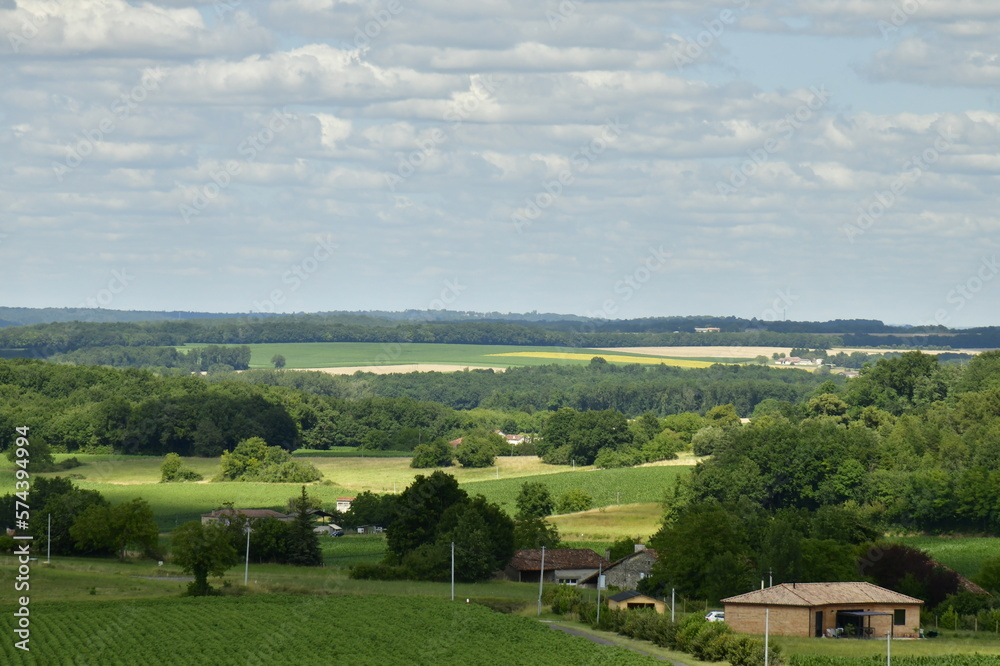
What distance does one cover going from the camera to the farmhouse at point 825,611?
56.5m

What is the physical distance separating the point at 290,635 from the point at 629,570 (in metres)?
25.5

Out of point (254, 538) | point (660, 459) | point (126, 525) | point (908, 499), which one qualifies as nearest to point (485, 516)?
point (254, 538)

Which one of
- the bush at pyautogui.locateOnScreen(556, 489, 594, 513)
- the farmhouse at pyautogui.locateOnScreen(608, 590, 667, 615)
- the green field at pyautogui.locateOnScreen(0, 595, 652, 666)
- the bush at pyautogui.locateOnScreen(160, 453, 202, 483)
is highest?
the green field at pyautogui.locateOnScreen(0, 595, 652, 666)

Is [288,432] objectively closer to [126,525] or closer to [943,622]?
[126,525]

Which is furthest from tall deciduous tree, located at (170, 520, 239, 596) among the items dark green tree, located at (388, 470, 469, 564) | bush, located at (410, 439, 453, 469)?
bush, located at (410, 439, 453, 469)

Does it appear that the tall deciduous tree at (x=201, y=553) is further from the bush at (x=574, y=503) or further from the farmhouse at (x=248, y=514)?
the bush at (x=574, y=503)

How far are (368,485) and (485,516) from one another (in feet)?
151

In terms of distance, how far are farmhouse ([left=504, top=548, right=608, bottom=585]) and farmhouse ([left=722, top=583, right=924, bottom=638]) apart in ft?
56.7

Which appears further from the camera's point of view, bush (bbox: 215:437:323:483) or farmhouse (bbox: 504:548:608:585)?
bush (bbox: 215:437:323:483)

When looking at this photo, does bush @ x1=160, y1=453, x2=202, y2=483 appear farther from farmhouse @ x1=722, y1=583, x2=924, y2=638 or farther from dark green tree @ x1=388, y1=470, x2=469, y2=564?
farmhouse @ x1=722, y1=583, x2=924, y2=638

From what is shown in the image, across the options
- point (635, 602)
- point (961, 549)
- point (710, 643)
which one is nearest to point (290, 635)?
point (710, 643)

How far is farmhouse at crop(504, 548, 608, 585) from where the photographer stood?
74.9 m

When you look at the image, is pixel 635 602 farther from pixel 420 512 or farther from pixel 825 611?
pixel 420 512

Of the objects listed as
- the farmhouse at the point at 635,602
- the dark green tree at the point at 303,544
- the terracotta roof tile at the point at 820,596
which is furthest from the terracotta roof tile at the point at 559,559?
the terracotta roof tile at the point at 820,596
